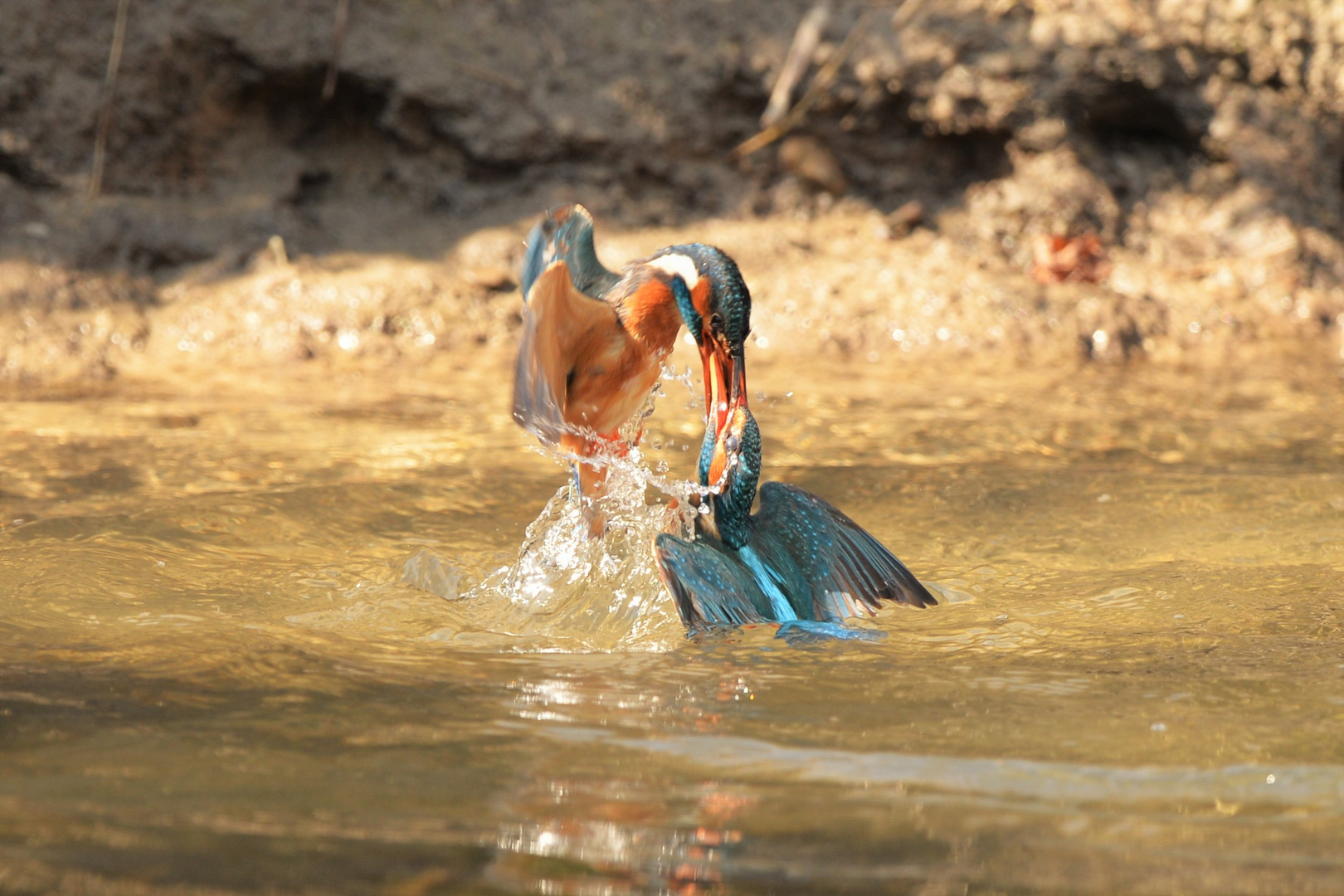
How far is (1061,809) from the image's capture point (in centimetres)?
191

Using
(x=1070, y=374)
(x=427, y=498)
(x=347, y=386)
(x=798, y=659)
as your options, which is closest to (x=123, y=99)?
(x=347, y=386)

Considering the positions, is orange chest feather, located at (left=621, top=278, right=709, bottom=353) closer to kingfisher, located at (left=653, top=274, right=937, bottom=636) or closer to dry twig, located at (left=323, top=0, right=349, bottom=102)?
kingfisher, located at (left=653, top=274, right=937, bottom=636)

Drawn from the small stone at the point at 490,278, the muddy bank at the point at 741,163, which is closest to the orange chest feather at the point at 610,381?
the muddy bank at the point at 741,163

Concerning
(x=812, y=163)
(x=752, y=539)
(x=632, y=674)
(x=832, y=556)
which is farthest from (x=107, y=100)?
(x=632, y=674)

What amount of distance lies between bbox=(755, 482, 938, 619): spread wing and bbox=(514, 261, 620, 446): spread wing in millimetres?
558

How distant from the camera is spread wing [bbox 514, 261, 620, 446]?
288 centimetres

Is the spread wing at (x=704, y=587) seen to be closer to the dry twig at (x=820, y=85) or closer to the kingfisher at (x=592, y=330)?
the kingfisher at (x=592, y=330)

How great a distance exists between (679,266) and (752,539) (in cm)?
68

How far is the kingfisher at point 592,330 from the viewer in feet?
9.61

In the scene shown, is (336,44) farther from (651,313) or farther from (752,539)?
(752,539)

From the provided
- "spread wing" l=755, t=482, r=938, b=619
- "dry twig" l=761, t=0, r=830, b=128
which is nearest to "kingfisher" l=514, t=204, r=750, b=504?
"spread wing" l=755, t=482, r=938, b=619

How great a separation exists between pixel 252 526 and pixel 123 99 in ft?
11.6

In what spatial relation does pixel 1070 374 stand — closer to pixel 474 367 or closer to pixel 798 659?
pixel 474 367

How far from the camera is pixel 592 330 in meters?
3.45
